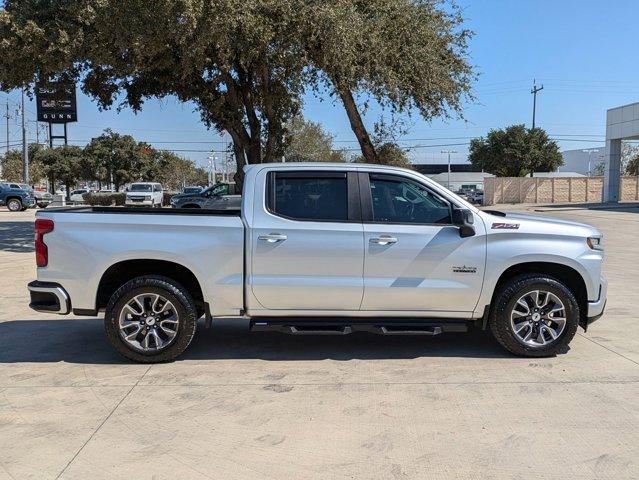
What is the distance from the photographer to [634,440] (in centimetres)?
404

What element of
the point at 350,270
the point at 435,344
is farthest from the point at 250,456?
the point at 435,344

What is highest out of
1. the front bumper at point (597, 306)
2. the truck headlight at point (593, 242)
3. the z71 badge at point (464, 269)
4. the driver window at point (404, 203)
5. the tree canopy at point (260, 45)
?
the tree canopy at point (260, 45)

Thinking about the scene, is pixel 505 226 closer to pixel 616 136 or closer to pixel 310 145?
pixel 616 136

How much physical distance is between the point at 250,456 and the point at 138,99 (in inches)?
716

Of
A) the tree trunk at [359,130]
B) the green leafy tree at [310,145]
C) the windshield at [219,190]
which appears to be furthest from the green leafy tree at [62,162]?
the tree trunk at [359,130]

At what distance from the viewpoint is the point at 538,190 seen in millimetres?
48594

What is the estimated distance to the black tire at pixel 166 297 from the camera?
5594 millimetres

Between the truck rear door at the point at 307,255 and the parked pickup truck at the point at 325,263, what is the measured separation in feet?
0.04

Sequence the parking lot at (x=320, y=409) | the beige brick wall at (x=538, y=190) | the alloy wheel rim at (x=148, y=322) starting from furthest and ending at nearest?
the beige brick wall at (x=538, y=190)
the alloy wheel rim at (x=148, y=322)
the parking lot at (x=320, y=409)

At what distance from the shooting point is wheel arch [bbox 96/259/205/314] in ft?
18.8

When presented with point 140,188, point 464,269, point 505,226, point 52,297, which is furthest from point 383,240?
point 140,188

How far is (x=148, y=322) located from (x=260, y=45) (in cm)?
939

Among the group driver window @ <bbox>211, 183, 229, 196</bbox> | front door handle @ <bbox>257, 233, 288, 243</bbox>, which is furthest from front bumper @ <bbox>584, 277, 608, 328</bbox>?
driver window @ <bbox>211, 183, 229, 196</bbox>

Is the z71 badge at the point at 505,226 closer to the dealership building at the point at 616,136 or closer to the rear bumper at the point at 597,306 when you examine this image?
the rear bumper at the point at 597,306
